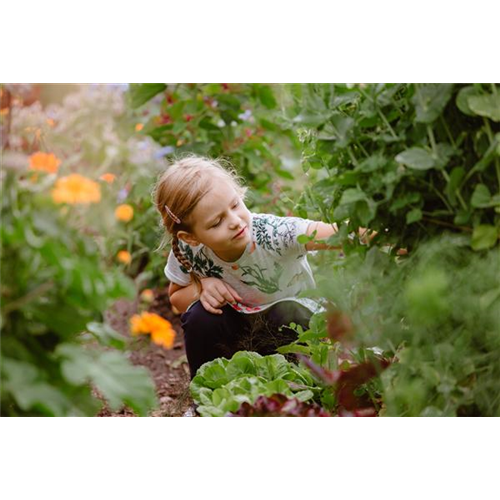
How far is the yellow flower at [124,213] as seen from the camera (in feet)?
9.38

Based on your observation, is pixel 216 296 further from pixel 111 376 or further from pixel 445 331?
pixel 111 376

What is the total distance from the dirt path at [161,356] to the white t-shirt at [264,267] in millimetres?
310

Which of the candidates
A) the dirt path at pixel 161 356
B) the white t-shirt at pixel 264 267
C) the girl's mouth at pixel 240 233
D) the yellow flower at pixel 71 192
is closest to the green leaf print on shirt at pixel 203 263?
the white t-shirt at pixel 264 267

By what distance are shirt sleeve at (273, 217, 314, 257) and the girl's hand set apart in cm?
18

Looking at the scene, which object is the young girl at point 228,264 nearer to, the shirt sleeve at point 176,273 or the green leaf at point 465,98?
the shirt sleeve at point 176,273

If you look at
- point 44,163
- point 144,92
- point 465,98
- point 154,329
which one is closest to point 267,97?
point 144,92

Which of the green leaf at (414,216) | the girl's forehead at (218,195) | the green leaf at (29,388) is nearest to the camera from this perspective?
the green leaf at (29,388)

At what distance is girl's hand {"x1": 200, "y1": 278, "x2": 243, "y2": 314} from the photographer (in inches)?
79.2

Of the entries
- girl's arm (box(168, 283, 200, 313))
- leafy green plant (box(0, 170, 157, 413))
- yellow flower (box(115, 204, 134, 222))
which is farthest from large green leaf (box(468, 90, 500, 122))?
yellow flower (box(115, 204, 134, 222))

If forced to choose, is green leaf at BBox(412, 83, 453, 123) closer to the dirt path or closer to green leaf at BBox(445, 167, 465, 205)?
green leaf at BBox(445, 167, 465, 205)

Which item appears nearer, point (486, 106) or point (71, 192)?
point (486, 106)

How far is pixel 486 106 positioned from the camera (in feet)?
3.92

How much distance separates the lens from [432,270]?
1.23 meters

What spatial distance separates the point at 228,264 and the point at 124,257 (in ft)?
3.36
